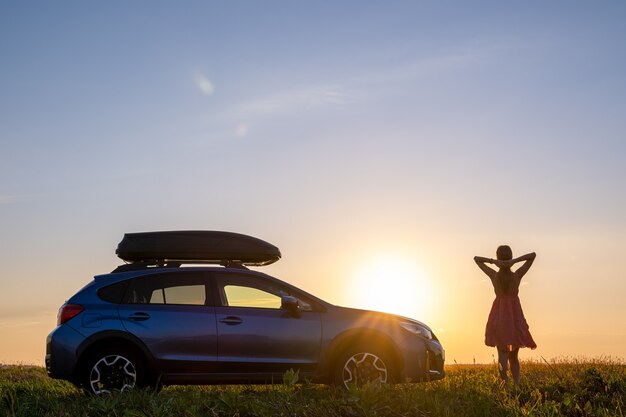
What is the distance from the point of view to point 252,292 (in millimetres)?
11148

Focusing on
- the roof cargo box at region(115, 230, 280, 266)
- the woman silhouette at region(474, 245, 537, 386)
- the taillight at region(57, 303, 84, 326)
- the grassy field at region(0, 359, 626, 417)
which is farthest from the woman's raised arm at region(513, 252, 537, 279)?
the taillight at region(57, 303, 84, 326)

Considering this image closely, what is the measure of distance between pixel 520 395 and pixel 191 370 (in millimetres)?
4383

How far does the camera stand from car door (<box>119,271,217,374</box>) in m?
10.7

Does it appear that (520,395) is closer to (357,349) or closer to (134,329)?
(357,349)

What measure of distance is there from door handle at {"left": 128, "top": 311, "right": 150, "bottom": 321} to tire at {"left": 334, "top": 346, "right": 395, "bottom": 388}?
271 centimetres

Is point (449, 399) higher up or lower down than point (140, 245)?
lower down

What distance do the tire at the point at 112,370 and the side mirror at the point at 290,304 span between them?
2.08 meters

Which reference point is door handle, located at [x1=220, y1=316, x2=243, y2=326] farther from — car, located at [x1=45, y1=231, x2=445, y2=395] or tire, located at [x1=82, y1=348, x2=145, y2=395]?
tire, located at [x1=82, y1=348, x2=145, y2=395]

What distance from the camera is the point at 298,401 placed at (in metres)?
8.48

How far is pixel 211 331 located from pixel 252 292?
2.63ft

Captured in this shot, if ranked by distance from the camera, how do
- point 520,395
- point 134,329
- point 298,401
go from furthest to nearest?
1. point 134,329
2. point 520,395
3. point 298,401

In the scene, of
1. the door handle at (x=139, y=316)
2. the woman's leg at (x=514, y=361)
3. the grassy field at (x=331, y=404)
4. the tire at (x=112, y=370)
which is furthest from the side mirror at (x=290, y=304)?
the woman's leg at (x=514, y=361)

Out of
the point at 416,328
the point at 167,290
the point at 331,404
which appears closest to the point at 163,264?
the point at 167,290

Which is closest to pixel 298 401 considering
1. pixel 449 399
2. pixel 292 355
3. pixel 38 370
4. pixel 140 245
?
pixel 449 399
